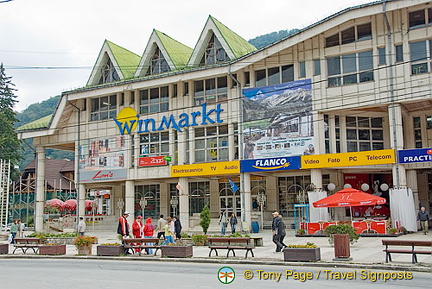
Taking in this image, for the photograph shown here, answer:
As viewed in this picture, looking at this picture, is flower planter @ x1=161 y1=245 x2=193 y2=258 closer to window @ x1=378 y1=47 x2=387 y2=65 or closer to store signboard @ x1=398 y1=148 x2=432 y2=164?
store signboard @ x1=398 y1=148 x2=432 y2=164

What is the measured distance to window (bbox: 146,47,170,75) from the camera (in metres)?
41.7

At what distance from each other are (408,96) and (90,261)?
20.9 m

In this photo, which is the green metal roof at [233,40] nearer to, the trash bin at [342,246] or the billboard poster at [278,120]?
the billboard poster at [278,120]

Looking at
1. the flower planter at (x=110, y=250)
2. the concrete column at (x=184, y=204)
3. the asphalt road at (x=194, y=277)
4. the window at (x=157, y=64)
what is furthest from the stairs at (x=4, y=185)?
the asphalt road at (x=194, y=277)

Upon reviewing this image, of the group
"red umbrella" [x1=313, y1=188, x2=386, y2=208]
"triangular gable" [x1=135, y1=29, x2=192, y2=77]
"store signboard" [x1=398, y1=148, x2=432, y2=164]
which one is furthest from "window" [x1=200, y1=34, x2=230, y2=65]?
"red umbrella" [x1=313, y1=188, x2=386, y2=208]

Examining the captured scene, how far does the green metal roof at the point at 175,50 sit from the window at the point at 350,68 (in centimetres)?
1226

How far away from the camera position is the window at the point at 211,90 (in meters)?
38.3

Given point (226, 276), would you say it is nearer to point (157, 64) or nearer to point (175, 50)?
point (157, 64)

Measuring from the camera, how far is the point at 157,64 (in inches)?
1657

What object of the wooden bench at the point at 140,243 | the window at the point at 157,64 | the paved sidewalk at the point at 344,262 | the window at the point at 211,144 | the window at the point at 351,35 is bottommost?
the paved sidewalk at the point at 344,262

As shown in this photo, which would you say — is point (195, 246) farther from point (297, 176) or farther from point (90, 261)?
point (297, 176)

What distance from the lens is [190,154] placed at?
38.7m

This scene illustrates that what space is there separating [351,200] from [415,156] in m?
5.76

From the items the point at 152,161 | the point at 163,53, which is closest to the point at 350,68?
the point at 163,53
